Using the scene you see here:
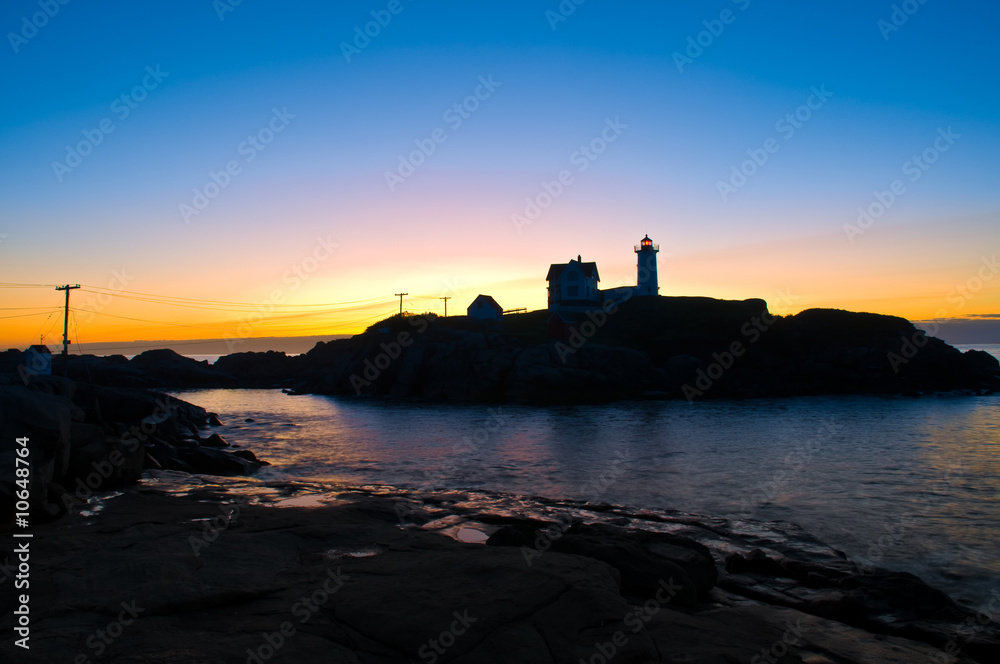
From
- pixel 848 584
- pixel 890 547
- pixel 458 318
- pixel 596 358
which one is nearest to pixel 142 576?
pixel 848 584

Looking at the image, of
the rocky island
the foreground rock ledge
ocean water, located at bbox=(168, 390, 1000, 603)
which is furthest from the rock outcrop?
ocean water, located at bbox=(168, 390, 1000, 603)

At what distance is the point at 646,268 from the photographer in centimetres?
10088

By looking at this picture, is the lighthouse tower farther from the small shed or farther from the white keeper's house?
the small shed

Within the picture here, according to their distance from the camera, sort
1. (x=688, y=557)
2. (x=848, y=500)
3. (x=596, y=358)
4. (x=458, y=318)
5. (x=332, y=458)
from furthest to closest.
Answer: (x=458, y=318) < (x=596, y=358) < (x=332, y=458) < (x=848, y=500) < (x=688, y=557)

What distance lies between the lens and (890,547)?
15.5m

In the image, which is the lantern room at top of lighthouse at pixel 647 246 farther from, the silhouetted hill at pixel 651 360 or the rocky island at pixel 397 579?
the rocky island at pixel 397 579

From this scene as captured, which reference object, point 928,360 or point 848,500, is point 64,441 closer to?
point 848,500

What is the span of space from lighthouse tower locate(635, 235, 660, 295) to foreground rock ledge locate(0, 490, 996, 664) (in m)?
90.7

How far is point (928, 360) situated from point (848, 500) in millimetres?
63693

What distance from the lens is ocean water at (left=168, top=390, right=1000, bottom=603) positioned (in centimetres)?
1736

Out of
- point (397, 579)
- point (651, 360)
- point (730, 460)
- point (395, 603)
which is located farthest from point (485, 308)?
point (395, 603)

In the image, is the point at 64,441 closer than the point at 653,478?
Yes

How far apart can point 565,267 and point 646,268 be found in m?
15.4

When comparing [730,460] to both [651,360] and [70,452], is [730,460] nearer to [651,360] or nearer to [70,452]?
[70,452]
